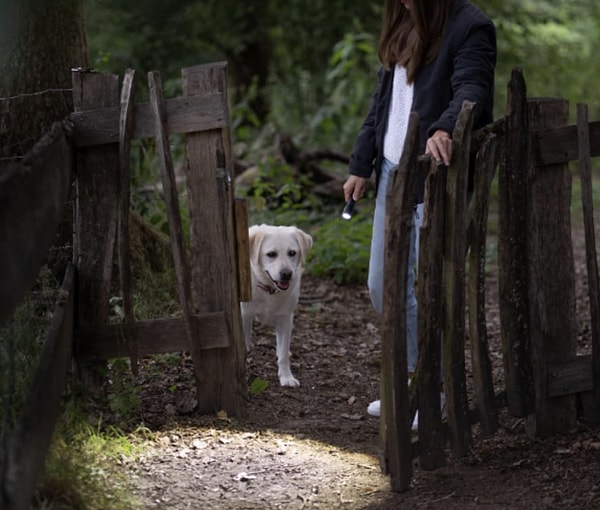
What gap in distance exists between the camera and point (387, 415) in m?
3.70

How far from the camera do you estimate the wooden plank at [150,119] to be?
443 cm

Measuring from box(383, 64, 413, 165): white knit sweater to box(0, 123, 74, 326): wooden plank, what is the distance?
1690 mm

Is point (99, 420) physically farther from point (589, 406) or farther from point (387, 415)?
point (589, 406)

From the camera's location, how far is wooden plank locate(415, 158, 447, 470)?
3742mm

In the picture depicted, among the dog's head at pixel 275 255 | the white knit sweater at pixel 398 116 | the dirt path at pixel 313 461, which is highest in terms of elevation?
the white knit sweater at pixel 398 116

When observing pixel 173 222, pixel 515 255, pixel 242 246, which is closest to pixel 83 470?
pixel 173 222

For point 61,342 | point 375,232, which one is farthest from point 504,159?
point 61,342

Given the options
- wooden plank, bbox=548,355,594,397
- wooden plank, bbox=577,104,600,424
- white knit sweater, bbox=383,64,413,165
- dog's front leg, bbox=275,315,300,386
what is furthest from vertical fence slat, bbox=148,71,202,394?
wooden plank, bbox=577,104,600,424

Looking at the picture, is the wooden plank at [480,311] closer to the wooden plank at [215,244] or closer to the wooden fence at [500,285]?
the wooden fence at [500,285]

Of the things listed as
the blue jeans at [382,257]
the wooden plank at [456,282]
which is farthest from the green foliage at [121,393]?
the wooden plank at [456,282]

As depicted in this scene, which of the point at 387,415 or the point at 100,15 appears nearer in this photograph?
the point at 387,415

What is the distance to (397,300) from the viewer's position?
3.62 metres

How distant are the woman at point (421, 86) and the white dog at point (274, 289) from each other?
3.35 ft

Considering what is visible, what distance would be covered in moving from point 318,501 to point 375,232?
4.69 ft
